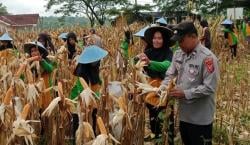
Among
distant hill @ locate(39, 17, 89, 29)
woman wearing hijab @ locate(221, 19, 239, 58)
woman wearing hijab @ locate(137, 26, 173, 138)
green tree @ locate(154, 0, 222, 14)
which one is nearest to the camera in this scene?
woman wearing hijab @ locate(137, 26, 173, 138)

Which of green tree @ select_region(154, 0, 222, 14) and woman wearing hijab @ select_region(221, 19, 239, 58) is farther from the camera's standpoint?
green tree @ select_region(154, 0, 222, 14)

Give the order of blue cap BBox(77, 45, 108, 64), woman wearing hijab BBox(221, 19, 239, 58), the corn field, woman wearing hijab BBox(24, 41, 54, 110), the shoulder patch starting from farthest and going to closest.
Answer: woman wearing hijab BBox(221, 19, 239, 58), woman wearing hijab BBox(24, 41, 54, 110), blue cap BBox(77, 45, 108, 64), the shoulder patch, the corn field

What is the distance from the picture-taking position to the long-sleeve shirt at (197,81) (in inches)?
118

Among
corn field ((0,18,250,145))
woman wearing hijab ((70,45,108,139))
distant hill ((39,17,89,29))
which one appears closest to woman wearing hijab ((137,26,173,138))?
corn field ((0,18,250,145))

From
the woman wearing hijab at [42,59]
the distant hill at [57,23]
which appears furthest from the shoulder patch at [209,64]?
the distant hill at [57,23]

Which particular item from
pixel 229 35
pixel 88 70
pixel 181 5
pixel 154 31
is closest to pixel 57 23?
pixel 181 5

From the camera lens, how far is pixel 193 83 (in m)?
3.13

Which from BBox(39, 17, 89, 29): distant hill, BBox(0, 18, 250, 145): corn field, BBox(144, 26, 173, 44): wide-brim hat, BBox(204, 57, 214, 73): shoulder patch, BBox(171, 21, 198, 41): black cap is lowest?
BBox(0, 18, 250, 145): corn field

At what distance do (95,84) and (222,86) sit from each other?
2999 millimetres

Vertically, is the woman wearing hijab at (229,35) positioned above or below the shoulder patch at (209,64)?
below

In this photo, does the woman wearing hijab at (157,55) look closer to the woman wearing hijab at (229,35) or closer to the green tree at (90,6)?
the woman wearing hijab at (229,35)

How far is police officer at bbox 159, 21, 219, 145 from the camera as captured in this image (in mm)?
3018

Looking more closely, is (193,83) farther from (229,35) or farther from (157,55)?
(229,35)

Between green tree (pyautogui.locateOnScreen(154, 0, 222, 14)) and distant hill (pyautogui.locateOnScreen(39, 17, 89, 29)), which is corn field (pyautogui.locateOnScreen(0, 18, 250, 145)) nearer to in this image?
distant hill (pyautogui.locateOnScreen(39, 17, 89, 29))
